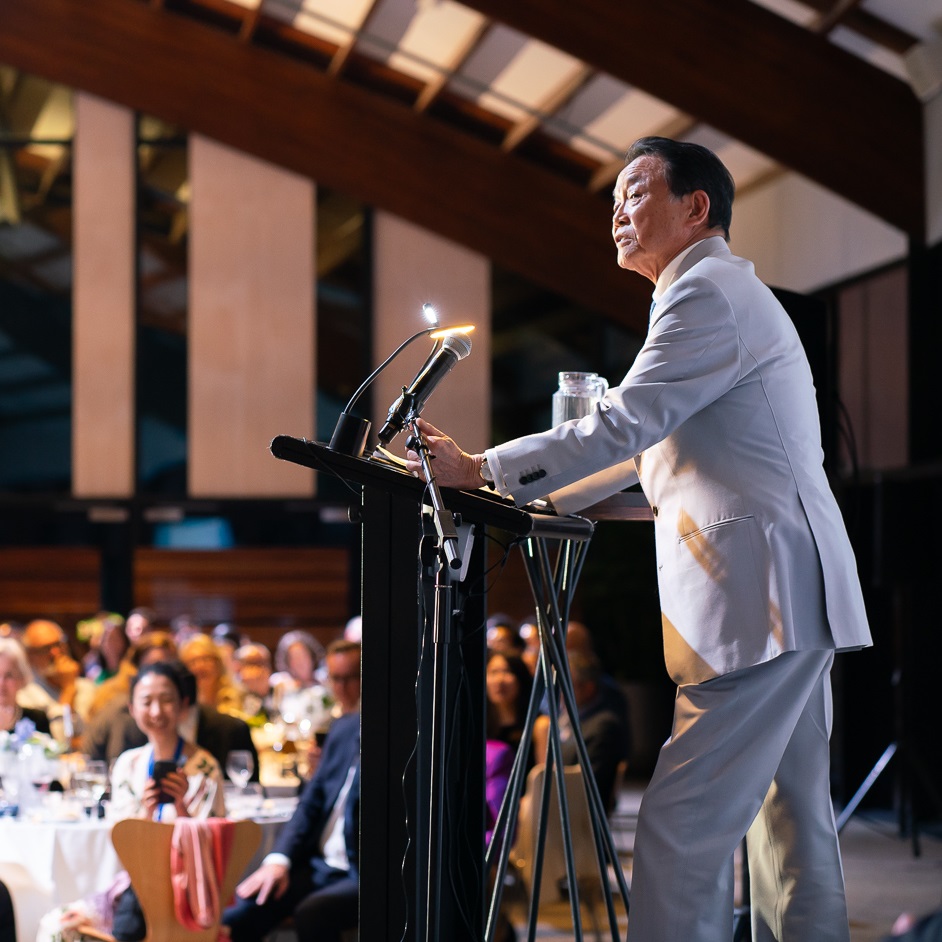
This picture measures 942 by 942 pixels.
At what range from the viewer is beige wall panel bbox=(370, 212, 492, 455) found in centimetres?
1260

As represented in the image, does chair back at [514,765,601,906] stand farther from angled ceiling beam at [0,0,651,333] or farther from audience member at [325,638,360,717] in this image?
angled ceiling beam at [0,0,651,333]

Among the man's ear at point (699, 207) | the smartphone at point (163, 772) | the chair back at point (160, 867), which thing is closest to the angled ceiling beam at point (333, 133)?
the smartphone at point (163, 772)

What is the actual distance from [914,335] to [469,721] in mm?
6944

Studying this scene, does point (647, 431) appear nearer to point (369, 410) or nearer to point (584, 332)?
point (369, 410)

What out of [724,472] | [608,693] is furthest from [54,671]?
[724,472]

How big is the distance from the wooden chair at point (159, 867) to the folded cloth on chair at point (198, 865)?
0.7 inches

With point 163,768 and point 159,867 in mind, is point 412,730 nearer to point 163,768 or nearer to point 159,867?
point 159,867

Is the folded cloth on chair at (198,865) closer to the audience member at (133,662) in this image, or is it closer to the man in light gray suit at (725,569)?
the man in light gray suit at (725,569)

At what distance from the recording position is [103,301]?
12.3 meters

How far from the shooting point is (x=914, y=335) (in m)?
8.75

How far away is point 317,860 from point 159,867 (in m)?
0.74

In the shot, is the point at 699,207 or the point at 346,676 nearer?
the point at 699,207

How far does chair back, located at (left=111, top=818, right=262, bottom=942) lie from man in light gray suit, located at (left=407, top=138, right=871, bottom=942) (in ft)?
6.57

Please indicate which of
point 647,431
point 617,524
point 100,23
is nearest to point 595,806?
point 647,431
